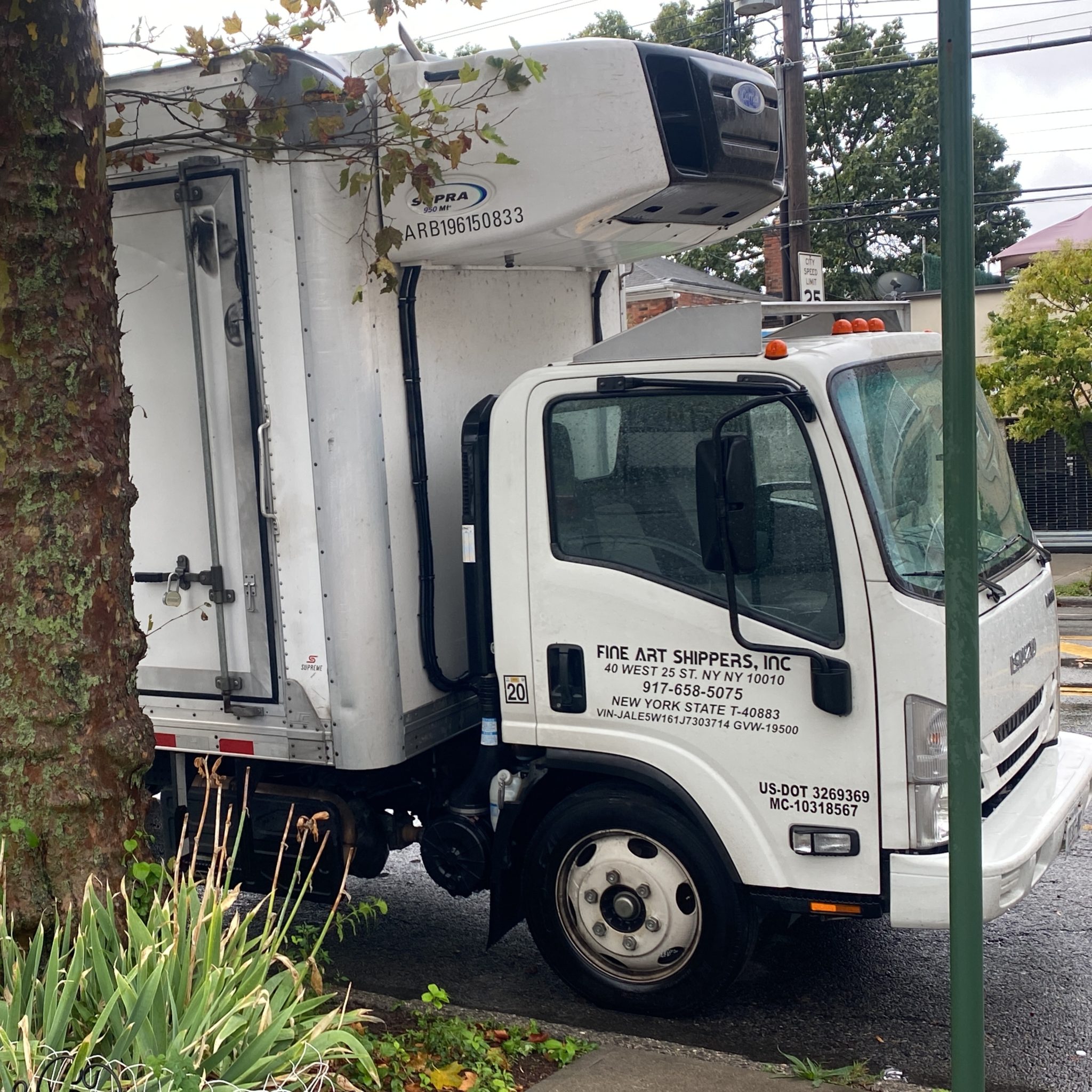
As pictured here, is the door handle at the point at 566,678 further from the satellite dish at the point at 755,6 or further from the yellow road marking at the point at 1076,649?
the satellite dish at the point at 755,6

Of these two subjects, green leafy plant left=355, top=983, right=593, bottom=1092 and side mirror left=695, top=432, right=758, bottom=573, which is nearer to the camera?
green leafy plant left=355, top=983, right=593, bottom=1092

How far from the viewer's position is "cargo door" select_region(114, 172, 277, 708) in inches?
201

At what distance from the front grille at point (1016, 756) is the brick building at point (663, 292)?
46.5ft

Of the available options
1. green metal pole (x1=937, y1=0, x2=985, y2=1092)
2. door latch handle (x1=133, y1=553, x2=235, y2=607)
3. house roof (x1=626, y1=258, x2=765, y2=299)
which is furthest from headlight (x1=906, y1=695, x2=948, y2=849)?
house roof (x1=626, y1=258, x2=765, y2=299)

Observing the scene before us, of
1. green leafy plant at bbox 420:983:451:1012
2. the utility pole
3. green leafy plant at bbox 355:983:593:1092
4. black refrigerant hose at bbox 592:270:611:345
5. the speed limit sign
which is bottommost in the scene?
green leafy plant at bbox 355:983:593:1092

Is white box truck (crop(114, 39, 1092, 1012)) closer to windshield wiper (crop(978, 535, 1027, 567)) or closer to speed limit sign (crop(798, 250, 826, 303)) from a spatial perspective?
windshield wiper (crop(978, 535, 1027, 567))

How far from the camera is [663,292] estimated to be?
66.3 feet

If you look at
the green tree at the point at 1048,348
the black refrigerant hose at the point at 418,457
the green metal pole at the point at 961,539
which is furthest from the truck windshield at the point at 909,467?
the green tree at the point at 1048,348

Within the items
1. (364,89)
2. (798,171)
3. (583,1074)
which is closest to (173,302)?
(364,89)

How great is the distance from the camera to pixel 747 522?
4336 mm

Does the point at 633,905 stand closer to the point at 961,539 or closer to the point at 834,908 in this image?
the point at 834,908

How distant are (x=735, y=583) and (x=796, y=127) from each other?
53.6 ft

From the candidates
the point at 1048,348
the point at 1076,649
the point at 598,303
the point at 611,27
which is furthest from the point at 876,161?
the point at 598,303

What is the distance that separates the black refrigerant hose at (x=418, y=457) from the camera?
5.16 metres
